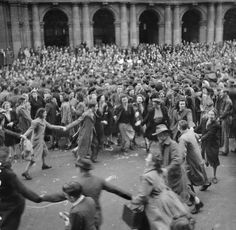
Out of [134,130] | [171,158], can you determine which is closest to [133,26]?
[134,130]

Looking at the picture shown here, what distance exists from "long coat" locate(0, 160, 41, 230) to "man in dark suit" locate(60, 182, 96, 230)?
2.82 ft

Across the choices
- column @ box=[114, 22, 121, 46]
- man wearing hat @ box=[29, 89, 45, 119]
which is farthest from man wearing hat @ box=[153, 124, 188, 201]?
column @ box=[114, 22, 121, 46]

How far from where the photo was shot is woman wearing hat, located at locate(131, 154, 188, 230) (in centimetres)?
466

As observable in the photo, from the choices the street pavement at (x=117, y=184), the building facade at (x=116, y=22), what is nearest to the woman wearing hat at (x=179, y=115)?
the street pavement at (x=117, y=184)

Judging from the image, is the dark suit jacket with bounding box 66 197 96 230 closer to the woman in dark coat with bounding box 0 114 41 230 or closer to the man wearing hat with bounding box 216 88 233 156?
the woman in dark coat with bounding box 0 114 41 230

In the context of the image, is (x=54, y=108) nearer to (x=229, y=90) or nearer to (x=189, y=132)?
(x=229, y=90)

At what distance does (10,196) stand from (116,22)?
32.4 meters

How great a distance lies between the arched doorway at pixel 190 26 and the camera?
132 feet

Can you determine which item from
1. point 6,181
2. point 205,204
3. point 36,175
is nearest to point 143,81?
point 36,175

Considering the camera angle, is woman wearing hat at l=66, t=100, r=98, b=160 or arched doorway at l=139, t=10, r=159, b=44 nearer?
woman wearing hat at l=66, t=100, r=98, b=160

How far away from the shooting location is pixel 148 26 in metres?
40.4

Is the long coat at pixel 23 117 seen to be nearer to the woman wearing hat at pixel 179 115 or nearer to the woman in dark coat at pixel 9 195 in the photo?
the woman wearing hat at pixel 179 115

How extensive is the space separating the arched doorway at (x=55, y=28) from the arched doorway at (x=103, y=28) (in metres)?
2.98

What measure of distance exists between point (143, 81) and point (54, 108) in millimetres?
4402
